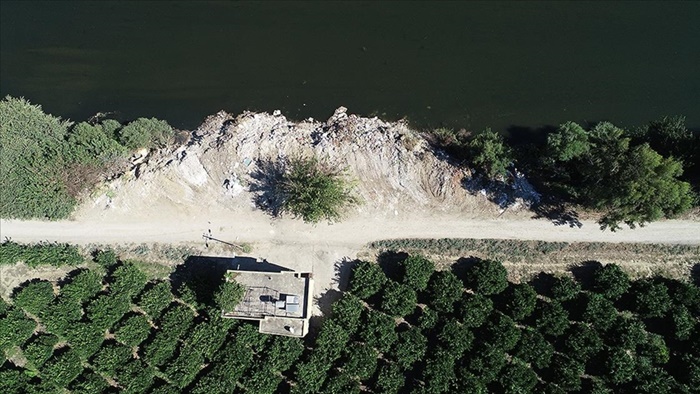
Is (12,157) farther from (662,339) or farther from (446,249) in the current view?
(662,339)

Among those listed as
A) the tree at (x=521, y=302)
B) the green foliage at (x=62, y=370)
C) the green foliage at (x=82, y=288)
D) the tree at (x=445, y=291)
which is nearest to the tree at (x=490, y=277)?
the tree at (x=521, y=302)

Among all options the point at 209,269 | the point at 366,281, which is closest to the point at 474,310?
the point at 366,281

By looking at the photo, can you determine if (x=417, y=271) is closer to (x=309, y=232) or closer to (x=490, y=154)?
(x=309, y=232)

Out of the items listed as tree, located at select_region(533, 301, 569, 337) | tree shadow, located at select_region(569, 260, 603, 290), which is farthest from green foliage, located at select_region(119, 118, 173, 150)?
tree shadow, located at select_region(569, 260, 603, 290)

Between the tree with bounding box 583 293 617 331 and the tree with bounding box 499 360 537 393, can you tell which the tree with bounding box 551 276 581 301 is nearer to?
the tree with bounding box 583 293 617 331

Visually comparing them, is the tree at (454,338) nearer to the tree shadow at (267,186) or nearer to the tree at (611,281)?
the tree at (611,281)

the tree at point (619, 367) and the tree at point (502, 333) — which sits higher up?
the tree at point (502, 333)
